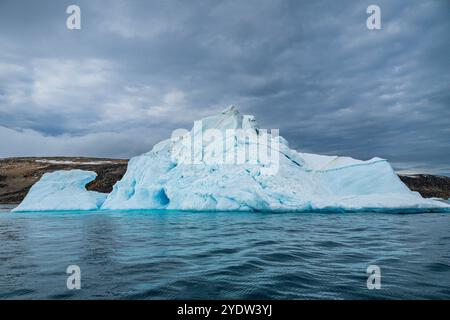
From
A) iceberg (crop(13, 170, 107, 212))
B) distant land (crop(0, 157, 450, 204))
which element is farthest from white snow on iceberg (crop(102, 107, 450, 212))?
distant land (crop(0, 157, 450, 204))

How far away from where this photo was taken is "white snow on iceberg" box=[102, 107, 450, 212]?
1512 cm

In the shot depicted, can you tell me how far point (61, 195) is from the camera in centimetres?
2062

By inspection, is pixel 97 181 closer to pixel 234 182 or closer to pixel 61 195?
pixel 61 195

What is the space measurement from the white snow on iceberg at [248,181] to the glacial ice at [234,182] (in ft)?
0.16

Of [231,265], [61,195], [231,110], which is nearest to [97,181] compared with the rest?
[61,195]

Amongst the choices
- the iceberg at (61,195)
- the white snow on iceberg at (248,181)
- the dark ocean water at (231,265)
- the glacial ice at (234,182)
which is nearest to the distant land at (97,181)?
the iceberg at (61,195)

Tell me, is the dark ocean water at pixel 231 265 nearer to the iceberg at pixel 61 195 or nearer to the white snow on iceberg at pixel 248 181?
the white snow on iceberg at pixel 248 181

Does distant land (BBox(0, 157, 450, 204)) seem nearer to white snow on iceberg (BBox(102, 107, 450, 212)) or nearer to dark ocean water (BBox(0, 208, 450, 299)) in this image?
white snow on iceberg (BBox(102, 107, 450, 212))

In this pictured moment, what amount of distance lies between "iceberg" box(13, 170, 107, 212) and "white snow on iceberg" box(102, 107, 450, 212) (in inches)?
65.4

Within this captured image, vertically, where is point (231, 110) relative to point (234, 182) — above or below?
above

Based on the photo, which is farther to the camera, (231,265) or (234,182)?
(234,182)

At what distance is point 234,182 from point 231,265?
35.6 ft

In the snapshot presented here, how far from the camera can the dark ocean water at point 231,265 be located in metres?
3.67
